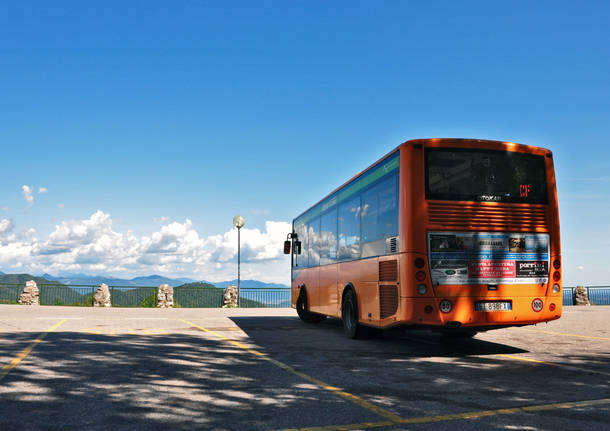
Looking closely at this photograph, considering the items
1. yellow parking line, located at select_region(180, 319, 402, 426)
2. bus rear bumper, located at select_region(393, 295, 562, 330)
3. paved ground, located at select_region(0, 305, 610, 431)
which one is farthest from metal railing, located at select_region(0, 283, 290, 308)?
bus rear bumper, located at select_region(393, 295, 562, 330)

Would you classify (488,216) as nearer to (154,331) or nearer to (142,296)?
(154,331)

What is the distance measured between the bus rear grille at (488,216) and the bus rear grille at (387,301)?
138 cm

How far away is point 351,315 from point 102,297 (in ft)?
71.1

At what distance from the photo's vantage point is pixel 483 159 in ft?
31.2

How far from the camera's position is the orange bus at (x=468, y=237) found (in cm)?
906

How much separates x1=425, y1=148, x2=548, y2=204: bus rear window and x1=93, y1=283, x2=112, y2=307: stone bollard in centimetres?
2515

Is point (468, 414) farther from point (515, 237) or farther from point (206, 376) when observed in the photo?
point (515, 237)

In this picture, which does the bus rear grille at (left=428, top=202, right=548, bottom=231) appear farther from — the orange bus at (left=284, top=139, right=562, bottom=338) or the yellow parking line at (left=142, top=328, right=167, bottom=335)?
the yellow parking line at (left=142, top=328, right=167, bottom=335)

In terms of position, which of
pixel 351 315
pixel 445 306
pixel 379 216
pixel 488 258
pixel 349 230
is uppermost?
pixel 379 216

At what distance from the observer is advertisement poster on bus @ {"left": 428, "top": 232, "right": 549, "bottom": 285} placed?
910cm

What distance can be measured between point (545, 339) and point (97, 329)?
34.9 feet

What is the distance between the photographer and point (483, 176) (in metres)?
9.44

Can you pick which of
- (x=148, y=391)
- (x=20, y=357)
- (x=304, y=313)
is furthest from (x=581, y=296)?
(x=148, y=391)

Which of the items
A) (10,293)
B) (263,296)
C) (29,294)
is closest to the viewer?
(29,294)
